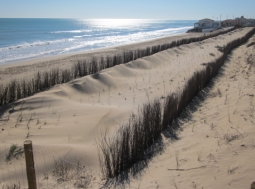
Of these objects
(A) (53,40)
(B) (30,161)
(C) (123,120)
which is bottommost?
(C) (123,120)

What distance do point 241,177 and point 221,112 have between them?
306 cm

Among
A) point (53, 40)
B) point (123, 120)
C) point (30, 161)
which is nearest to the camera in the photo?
point (30, 161)

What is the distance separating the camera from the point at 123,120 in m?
5.39

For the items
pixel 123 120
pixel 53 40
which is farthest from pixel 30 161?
pixel 53 40

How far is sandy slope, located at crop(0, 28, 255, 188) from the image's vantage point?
3139 mm

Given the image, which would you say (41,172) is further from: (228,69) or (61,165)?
(228,69)

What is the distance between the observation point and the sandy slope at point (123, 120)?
3.14 meters

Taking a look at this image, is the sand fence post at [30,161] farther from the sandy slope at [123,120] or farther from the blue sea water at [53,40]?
Result: the blue sea water at [53,40]

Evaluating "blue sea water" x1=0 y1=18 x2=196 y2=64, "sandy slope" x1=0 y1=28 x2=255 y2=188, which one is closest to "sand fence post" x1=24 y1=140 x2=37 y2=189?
"sandy slope" x1=0 y1=28 x2=255 y2=188

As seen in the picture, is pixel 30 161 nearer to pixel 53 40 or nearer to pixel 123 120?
pixel 123 120

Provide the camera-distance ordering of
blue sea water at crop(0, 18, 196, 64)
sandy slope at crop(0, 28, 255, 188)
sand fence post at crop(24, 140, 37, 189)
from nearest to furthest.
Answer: sand fence post at crop(24, 140, 37, 189) → sandy slope at crop(0, 28, 255, 188) → blue sea water at crop(0, 18, 196, 64)

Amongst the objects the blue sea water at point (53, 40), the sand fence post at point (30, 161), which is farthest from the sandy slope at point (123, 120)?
the blue sea water at point (53, 40)

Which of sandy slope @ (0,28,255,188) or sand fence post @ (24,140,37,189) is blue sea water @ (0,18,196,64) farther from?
sand fence post @ (24,140,37,189)

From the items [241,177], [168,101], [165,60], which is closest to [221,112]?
[168,101]
